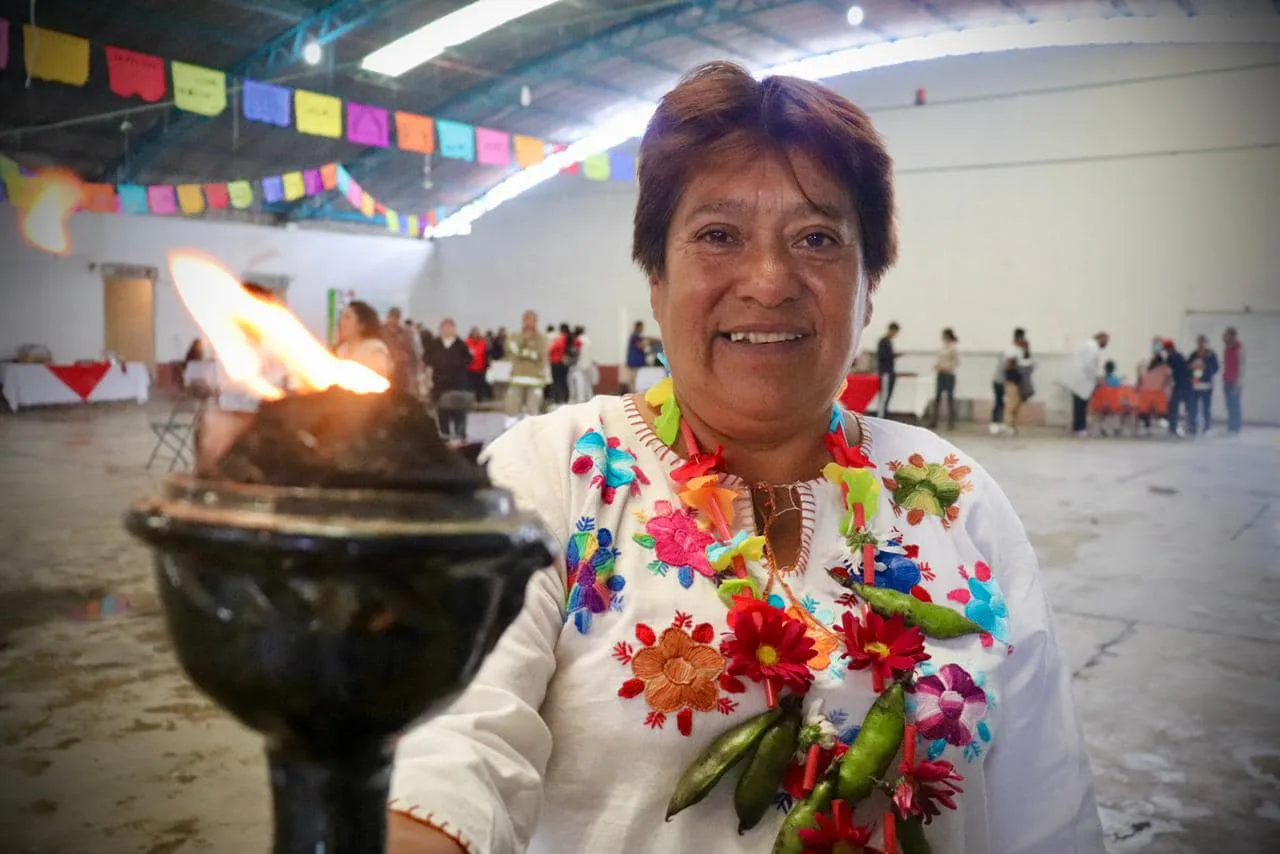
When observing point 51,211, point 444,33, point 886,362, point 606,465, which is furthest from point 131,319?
point 606,465

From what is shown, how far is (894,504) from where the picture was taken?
1408 millimetres

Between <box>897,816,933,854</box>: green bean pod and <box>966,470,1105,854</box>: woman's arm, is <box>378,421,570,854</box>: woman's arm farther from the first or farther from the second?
<box>966,470,1105,854</box>: woman's arm

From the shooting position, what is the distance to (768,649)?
121cm

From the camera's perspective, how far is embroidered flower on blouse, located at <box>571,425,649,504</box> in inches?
52.1

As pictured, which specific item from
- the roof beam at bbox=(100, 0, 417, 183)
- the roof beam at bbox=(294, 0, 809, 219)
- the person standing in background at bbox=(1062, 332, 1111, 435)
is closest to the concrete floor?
the person standing in background at bbox=(1062, 332, 1111, 435)

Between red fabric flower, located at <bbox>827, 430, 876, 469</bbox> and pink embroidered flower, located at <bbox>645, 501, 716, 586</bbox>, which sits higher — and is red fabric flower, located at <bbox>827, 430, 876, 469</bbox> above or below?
above

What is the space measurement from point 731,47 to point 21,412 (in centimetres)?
1240

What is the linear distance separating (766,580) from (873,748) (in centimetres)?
25

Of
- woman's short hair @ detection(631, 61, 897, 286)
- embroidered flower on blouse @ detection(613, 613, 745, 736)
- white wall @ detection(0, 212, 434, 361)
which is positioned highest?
white wall @ detection(0, 212, 434, 361)

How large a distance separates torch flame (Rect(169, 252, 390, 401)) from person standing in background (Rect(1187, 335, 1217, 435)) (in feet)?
50.6

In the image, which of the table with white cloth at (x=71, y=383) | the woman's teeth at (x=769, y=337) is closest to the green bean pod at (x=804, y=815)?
the woman's teeth at (x=769, y=337)

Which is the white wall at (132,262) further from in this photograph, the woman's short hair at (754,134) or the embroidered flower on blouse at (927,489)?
the embroidered flower on blouse at (927,489)

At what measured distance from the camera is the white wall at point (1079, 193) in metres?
15.2

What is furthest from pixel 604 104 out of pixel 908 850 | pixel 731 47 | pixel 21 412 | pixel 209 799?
pixel 908 850
